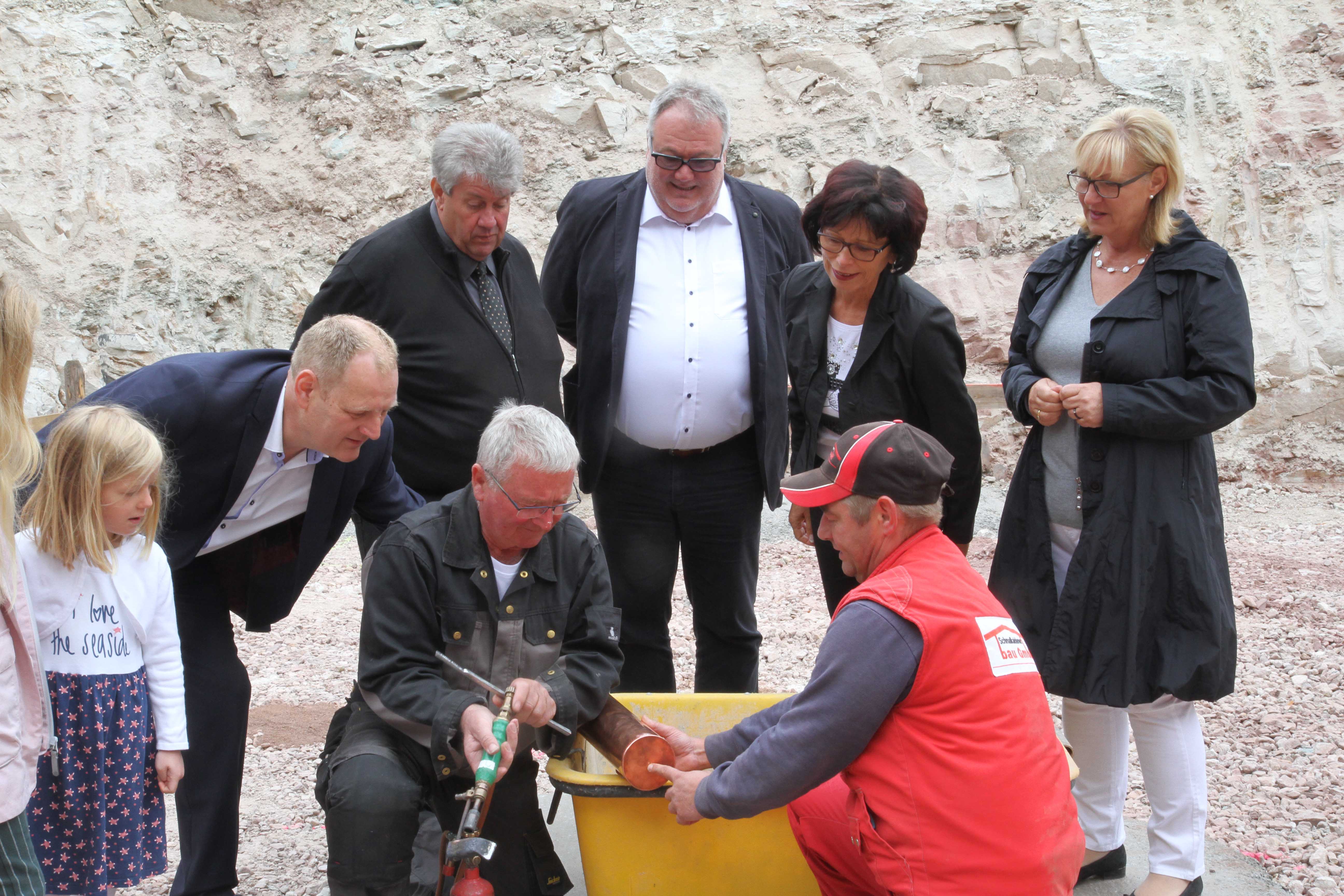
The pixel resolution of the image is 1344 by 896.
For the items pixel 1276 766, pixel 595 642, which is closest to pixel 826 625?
pixel 1276 766

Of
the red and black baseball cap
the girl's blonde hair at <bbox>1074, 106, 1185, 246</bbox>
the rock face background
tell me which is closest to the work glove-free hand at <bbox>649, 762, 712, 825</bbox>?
the red and black baseball cap

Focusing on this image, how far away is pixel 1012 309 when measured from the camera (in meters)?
9.19

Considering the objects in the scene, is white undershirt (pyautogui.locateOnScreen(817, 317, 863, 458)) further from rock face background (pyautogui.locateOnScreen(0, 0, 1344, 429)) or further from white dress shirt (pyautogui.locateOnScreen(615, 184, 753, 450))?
rock face background (pyautogui.locateOnScreen(0, 0, 1344, 429))

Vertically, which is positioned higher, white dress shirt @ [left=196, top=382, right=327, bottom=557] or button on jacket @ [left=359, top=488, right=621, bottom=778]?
white dress shirt @ [left=196, top=382, right=327, bottom=557]

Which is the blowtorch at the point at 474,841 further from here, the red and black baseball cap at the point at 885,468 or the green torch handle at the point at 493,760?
the red and black baseball cap at the point at 885,468

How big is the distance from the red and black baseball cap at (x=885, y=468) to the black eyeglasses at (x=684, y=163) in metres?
1.31

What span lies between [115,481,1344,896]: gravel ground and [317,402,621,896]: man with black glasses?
84 cm

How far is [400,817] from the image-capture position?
2480mm

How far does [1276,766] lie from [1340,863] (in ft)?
2.58

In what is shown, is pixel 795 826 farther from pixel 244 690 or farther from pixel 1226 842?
pixel 1226 842

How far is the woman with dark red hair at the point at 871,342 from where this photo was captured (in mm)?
3064

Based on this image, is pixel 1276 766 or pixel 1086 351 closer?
pixel 1086 351

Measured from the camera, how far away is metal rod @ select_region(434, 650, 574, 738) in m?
2.54

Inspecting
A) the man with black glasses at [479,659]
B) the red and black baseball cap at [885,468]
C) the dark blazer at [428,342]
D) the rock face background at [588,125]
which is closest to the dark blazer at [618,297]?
the dark blazer at [428,342]
